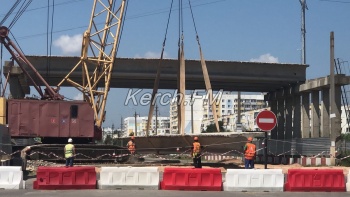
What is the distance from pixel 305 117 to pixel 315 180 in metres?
34.5

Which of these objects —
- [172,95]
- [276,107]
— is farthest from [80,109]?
[276,107]

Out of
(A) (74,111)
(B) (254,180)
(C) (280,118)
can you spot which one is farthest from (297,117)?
(B) (254,180)

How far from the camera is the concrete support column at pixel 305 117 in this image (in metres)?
47.8

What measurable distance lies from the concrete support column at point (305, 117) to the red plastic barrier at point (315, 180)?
32666 mm

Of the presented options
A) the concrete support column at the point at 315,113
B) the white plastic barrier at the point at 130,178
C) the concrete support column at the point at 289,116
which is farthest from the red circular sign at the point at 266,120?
the concrete support column at the point at 289,116

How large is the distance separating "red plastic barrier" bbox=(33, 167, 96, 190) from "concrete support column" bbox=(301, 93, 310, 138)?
34.9 m

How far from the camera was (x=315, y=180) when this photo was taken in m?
15.6

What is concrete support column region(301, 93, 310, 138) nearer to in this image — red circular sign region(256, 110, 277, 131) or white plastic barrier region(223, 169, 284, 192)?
red circular sign region(256, 110, 277, 131)

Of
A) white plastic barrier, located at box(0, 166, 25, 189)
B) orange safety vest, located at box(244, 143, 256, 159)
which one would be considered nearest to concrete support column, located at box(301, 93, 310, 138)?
orange safety vest, located at box(244, 143, 256, 159)

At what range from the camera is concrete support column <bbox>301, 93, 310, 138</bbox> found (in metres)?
47.8

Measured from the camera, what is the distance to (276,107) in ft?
178

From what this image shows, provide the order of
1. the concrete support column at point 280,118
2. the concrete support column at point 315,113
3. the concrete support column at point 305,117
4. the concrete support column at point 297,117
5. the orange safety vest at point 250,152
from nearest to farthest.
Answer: the orange safety vest at point 250,152 < the concrete support column at point 315,113 < the concrete support column at point 305,117 < the concrete support column at point 297,117 < the concrete support column at point 280,118

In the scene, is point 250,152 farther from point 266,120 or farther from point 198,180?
point 198,180

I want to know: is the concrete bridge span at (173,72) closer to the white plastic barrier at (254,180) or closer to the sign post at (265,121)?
the sign post at (265,121)
